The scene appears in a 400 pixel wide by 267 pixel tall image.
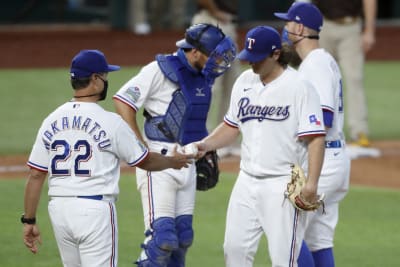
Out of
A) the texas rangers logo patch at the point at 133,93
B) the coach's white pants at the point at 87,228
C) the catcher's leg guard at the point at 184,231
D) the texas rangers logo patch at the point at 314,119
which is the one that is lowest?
the catcher's leg guard at the point at 184,231

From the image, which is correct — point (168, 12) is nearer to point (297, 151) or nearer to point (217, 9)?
point (217, 9)

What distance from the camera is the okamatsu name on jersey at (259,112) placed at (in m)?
6.95

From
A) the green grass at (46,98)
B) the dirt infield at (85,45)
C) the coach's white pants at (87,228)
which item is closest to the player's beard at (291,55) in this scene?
the coach's white pants at (87,228)

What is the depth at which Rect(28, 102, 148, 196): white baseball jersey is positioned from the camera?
654cm

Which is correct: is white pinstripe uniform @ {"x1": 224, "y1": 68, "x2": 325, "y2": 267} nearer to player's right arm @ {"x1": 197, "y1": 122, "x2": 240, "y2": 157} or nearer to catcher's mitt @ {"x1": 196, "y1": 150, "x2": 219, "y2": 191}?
player's right arm @ {"x1": 197, "y1": 122, "x2": 240, "y2": 157}

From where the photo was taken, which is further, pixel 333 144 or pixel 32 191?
pixel 333 144

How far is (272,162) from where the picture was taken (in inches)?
274

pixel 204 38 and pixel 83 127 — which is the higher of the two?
pixel 204 38

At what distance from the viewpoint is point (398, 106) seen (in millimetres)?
18156

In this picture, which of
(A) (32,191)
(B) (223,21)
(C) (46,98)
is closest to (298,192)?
(A) (32,191)

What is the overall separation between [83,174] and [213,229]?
3580 millimetres

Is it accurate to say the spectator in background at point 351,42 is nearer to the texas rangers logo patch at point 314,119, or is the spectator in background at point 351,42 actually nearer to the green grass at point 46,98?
the green grass at point 46,98

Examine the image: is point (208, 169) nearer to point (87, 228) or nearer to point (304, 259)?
point (304, 259)

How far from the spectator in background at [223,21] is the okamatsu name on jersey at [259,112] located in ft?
19.6
